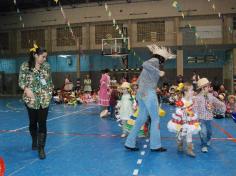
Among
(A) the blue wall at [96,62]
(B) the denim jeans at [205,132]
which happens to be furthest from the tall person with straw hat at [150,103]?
(A) the blue wall at [96,62]

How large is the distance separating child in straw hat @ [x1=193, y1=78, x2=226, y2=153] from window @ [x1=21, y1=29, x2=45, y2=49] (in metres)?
23.7

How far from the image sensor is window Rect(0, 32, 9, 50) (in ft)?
95.1

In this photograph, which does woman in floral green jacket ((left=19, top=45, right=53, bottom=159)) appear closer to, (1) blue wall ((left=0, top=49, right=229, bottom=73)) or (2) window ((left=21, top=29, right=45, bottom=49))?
(1) blue wall ((left=0, top=49, right=229, bottom=73))

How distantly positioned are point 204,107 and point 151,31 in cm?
2019

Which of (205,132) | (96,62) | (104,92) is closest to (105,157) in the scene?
(205,132)

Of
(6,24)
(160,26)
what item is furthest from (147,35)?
(6,24)

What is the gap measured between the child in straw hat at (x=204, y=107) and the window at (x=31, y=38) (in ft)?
77.7

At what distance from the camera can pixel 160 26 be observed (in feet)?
82.0

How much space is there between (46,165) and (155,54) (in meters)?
2.51

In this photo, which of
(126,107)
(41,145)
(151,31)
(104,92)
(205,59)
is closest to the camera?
(41,145)

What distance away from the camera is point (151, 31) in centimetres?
2519

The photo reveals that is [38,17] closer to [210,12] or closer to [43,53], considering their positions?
[210,12]

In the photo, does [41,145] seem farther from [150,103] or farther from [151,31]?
[151,31]

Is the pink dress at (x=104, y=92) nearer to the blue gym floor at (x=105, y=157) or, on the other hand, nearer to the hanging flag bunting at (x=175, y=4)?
the blue gym floor at (x=105, y=157)
